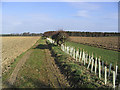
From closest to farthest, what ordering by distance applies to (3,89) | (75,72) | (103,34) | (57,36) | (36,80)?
(3,89) < (36,80) < (75,72) < (57,36) < (103,34)

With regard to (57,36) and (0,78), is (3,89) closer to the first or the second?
(0,78)

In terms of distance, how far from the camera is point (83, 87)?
296 inches

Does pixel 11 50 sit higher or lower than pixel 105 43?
lower

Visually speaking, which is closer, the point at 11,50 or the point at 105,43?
the point at 11,50

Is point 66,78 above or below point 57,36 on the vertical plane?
below

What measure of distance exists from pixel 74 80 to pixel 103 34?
78.8 metres

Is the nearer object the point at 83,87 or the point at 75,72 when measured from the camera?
the point at 83,87

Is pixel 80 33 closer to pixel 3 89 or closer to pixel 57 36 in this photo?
pixel 57 36

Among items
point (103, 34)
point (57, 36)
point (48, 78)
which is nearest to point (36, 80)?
point (48, 78)

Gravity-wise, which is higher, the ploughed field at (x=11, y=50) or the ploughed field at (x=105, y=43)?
the ploughed field at (x=105, y=43)

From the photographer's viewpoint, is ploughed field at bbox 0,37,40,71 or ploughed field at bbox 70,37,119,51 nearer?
ploughed field at bbox 0,37,40,71

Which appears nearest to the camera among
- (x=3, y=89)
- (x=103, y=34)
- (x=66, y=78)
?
(x=3, y=89)

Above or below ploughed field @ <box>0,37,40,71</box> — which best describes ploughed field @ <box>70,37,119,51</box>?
above

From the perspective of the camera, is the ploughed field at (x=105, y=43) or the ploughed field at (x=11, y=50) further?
the ploughed field at (x=105, y=43)
